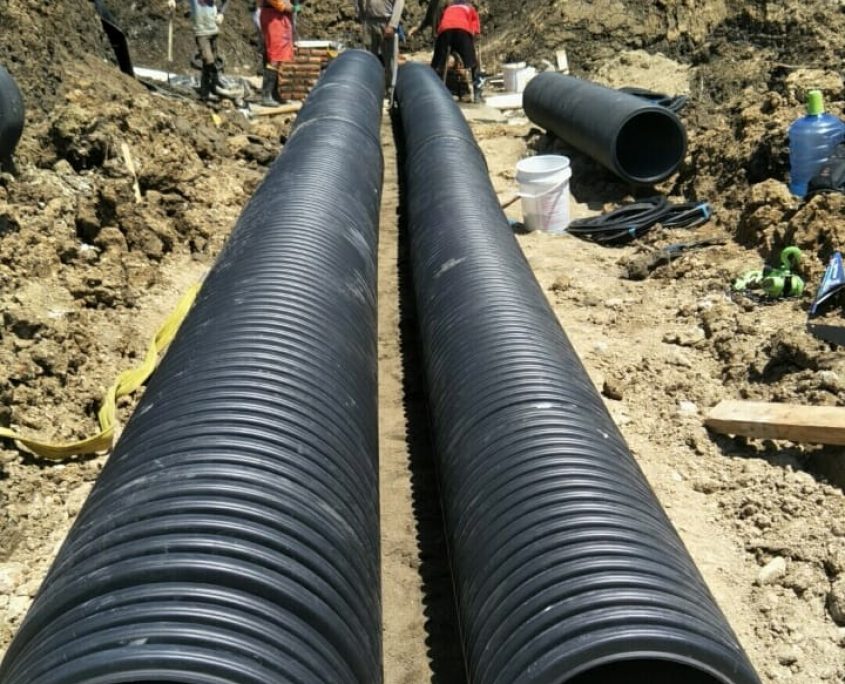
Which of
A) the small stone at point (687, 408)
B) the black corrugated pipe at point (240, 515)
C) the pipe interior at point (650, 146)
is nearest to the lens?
the black corrugated pipe at point (240, 515)

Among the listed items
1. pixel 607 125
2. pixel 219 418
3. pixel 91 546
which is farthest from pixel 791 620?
pixel 607 125

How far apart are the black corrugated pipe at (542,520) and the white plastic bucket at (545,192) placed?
269 cm

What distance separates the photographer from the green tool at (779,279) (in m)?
5.07

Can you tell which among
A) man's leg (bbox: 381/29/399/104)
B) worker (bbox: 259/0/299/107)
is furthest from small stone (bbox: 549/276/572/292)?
worker (bbox: 259/0/299/107)

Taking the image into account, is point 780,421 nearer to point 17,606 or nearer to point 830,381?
point 830,381

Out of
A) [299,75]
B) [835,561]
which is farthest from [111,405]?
[299,75]

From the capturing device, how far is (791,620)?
3062 mm

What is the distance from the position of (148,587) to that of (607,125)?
653 centimetres

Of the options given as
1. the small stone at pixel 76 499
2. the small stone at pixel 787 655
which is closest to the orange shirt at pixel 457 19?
the small stone at pixel 76 499

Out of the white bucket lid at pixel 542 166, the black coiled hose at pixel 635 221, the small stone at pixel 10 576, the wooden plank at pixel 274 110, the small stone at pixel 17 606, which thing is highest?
the wooden plank at pixel 274 110

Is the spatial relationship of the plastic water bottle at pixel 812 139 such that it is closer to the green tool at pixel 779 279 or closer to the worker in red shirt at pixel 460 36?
the green tool at pixel 779 279

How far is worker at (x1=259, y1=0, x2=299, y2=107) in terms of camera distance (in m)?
11.9

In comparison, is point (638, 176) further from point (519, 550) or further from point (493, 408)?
point (519, 550)

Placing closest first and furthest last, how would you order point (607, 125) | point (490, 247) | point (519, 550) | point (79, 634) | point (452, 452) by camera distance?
point (79, 634) < point (519, 550) < point (452, 452) < point (490, 247) < point (607, 125)
